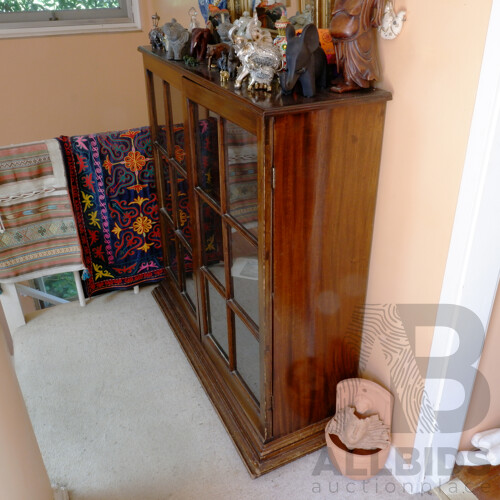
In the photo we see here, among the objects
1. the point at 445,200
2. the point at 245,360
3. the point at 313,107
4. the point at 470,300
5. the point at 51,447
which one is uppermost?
the point at 313,107

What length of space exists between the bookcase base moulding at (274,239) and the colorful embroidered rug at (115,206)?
33 cm

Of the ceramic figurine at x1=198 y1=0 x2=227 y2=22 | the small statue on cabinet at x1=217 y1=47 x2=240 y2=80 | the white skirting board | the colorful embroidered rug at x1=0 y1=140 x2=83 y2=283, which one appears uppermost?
the ceramic figurine at x1=198 y1=0 x2=227 y2=22

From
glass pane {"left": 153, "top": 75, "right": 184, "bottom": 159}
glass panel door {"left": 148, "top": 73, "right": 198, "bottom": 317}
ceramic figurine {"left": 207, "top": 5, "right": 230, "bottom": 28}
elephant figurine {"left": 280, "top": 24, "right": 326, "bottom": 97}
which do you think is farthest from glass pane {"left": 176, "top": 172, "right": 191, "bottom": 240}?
elephant figurine {"left": 280, "top": 24, "right": 326, "bottom": 97}

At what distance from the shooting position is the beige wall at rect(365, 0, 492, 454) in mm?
1060

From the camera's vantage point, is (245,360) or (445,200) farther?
(245,360)

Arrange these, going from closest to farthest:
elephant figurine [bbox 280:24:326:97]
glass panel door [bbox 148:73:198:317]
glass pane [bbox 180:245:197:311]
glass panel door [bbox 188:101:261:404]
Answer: elephant figurine [bbox 280:24:326:97]
glass panel door [bbox 188:101:261:404]
glass panel door [bbox 148:73:198:317]
glass pane [bbox 180:245:197:311]

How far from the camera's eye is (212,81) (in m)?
1.38

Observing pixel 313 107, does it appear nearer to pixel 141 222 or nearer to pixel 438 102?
pixel 438 102

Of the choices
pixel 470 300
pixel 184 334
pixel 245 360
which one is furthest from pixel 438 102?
pixel 184 334

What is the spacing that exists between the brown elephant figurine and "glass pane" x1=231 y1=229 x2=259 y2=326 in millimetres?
607

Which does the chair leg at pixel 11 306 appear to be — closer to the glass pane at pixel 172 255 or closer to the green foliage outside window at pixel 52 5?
the glass pane at pixel 172 255

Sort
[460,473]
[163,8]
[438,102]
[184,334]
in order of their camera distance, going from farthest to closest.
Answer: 1. [163,8]
2. [184,334]
3. [460,473]
4. [438,102]

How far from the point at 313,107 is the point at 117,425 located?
1.27m

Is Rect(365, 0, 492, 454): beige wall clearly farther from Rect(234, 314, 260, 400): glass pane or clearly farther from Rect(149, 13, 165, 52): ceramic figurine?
Rect(149, 13, 165, 52): ceramic figurine
